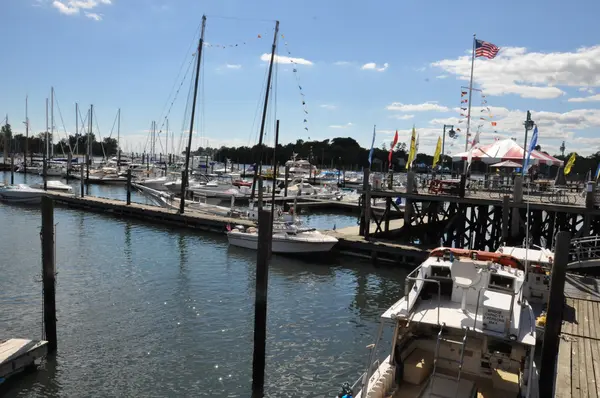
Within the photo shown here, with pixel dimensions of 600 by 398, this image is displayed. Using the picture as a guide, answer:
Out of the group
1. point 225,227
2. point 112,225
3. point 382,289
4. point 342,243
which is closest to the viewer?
point 382,289

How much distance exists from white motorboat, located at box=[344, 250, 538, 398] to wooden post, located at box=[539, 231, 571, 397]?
65cm

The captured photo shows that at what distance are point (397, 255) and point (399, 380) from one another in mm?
19619

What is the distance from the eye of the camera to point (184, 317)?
19.7 meters

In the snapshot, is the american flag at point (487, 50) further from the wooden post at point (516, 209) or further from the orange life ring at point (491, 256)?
the orange life ring at point (491, 256)

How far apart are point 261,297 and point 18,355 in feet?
24.1

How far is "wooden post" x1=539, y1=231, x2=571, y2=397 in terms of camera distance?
1134 cm

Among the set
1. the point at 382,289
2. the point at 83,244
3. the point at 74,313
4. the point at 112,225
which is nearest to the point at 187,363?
the point at 74,313

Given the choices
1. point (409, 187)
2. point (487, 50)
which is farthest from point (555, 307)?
point (487, 50)

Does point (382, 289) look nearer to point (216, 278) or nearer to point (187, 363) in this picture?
point (216, 278)

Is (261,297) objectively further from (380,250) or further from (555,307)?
(380,250)

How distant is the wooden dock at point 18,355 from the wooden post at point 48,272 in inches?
34.9

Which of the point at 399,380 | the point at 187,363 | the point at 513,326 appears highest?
the point at 513,326

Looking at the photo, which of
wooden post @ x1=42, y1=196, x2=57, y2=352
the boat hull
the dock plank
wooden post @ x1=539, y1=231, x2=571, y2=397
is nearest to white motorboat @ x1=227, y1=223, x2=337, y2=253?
the boat hull

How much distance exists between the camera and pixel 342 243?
1270 inches
